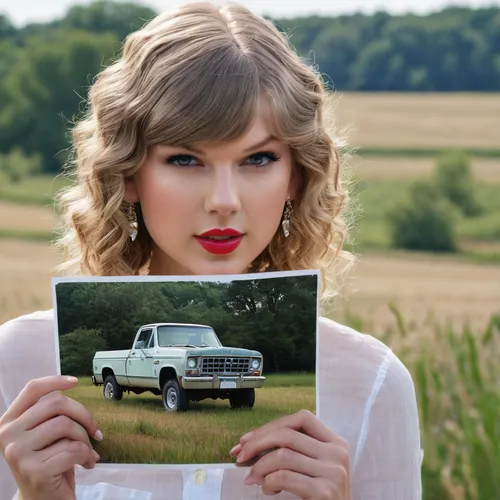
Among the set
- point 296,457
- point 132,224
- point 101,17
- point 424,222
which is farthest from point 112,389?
point 101,17

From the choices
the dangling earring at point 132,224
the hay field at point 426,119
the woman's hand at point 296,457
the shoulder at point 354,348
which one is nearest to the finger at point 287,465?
the woman's hand at point 296,457

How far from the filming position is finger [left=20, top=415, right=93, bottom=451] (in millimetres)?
1924

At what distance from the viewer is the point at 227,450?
1994 mm

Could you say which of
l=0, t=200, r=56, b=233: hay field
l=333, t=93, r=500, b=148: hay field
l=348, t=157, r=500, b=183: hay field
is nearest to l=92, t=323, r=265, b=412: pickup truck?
l=333, t=93, r=500, b=148: hay field

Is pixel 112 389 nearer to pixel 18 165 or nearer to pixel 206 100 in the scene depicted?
pixel 206 100

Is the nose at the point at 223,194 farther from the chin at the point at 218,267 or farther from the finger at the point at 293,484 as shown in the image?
the finger at the point at 293,484

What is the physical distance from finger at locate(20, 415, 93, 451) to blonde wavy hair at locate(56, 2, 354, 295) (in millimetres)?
577

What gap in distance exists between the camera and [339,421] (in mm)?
2494

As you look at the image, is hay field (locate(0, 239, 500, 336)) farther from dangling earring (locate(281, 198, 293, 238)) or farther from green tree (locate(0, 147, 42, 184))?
green tree (locate(0, 147, 42, 184))

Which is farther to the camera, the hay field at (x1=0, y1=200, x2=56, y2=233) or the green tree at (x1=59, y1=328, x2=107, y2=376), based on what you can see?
the hay field at (x1=0, y1=200, x2=56, y2=233)

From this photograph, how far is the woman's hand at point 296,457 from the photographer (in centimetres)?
196

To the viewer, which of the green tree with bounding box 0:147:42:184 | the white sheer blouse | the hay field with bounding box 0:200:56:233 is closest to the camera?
the white sheer blouse

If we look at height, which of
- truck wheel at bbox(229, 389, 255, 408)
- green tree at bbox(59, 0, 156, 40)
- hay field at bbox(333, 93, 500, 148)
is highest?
truck wheel at bbox(229, 389, 255, 408)

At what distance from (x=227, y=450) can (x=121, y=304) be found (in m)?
0.35
